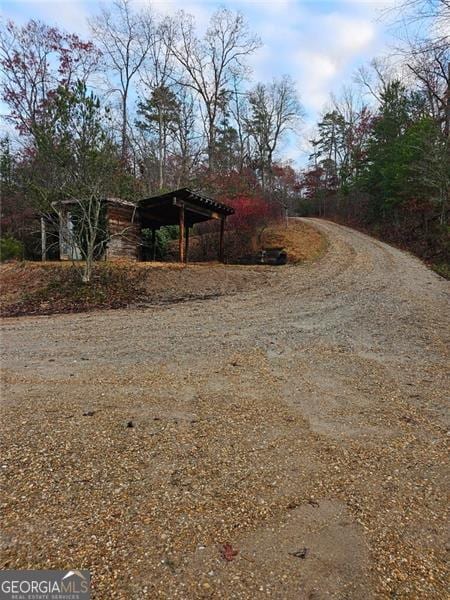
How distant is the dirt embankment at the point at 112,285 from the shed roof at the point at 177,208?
2493mm

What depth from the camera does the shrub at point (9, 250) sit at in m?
14.0

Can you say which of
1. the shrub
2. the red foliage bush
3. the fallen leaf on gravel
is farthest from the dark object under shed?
the fallen leaf on gravel

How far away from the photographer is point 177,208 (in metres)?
13.3

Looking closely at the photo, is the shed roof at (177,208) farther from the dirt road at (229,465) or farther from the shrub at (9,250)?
the dirt road at (229,465)

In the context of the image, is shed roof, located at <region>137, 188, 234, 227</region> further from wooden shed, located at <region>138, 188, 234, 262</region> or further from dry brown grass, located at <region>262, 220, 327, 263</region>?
dry brown grass, located at <region>262, 220, 327, 263</region>

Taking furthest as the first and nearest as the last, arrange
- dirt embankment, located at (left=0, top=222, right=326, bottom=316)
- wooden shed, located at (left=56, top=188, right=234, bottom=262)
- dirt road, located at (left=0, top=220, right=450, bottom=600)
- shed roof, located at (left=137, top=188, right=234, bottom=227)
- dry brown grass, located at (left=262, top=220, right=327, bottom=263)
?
1. dry brown grass, located at (left=262, top=220, right=327, bottom=263)
2. wooden shed, located at (left=56, top=188, right=234, bottom=262)
3. shed roof, located at (left=137, top=188, right=234, bottom=227)
4. dirt embankment, located at (left=0, top=222, right=326, bottom=316)
5. dirt road, located at (left=0, top=220, right=450, bottom=600)

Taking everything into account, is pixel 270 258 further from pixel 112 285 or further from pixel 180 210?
pixel 112 285

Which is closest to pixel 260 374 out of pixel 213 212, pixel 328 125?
pixel 213 212

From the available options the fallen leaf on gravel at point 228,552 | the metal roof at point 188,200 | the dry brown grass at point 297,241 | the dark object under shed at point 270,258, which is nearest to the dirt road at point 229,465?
the fallen leaf on gravel at point 228,552

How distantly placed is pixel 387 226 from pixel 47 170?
739 inches

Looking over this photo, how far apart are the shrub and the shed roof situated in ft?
17.4

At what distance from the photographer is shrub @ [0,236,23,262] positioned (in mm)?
14039

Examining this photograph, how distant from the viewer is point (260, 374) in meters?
3.88

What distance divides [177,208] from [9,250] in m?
7.30
